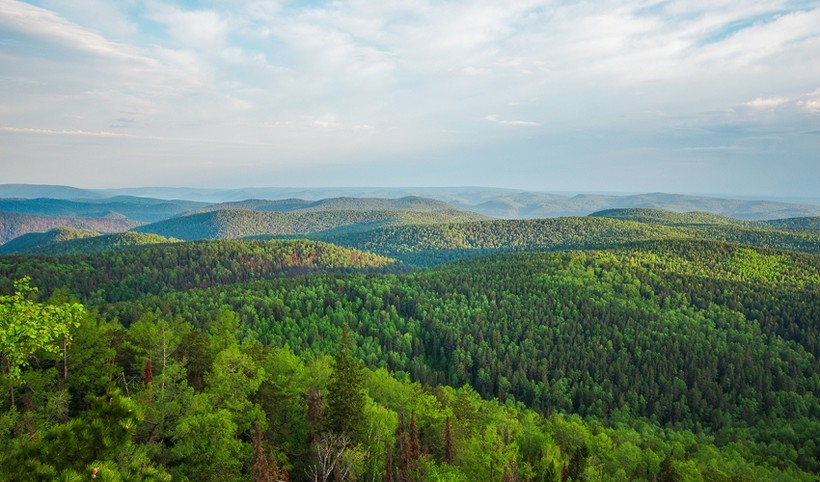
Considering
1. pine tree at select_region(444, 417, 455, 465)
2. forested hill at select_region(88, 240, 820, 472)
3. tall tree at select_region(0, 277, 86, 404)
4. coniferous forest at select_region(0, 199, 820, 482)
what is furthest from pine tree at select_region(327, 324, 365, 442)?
forested hill at select_region(88, 240, 820, 472)

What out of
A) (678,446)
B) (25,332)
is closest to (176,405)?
(25,332)

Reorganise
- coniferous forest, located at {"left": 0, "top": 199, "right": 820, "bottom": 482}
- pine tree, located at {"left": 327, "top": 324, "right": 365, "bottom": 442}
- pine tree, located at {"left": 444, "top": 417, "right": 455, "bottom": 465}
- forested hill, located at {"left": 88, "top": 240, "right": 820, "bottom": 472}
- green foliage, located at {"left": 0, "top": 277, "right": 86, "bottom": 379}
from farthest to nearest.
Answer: forested hill, located at {"left": 88, "top": 240, "right": 820, "bottom": 472} < pine tree, located at {"left": 444, "top": 417, "right": 455, "bottom": 465} < pine tree, located at {"left": 327, "top": 324, "right": 365, "bottom": 442} < coniferous forest, located at {"left": 0, "top": 199, "right": 820, "bottom": 482} < green foliage, located at {"left": 0, "top": 277, "right": 86, "bottom": 379}

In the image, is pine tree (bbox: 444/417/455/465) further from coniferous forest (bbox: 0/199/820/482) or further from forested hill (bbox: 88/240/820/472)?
forested hill (bbox: 88/240/820/472)

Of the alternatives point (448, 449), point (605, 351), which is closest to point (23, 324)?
point (448, 449)

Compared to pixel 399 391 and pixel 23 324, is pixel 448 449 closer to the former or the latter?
pixel 399 391

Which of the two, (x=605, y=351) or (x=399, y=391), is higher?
(x=399, y=391)

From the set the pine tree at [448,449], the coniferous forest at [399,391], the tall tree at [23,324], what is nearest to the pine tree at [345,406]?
the coniferous forest at [399,391]

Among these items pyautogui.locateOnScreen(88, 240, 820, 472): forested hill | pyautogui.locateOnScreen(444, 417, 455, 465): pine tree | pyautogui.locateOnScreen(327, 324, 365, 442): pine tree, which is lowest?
pyautogui.locateOnScreen(88, 240, 820, 472): forested hill

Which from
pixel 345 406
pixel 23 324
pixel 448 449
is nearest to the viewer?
pixel 23 324

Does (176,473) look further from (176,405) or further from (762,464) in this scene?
(762,464)

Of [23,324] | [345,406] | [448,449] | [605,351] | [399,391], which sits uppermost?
[23,324]

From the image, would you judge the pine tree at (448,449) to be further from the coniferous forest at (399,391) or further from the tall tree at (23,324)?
the tall tree at (23,324)
